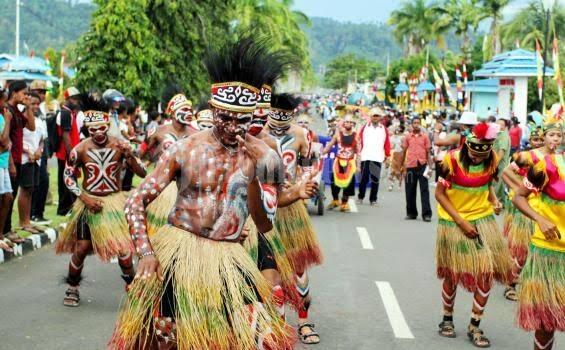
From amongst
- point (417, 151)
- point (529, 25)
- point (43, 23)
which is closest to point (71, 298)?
point (417, 151)

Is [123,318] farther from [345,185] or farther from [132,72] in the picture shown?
[132,72]

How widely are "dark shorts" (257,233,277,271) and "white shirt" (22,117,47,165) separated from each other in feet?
22.5

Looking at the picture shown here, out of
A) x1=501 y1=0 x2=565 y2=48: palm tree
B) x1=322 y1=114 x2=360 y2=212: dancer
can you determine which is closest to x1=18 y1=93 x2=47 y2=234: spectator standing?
x1=322 y1=114 x2=360 y2=212: dancer

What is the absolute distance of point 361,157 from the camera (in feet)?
62.1

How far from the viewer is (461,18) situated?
78.3m

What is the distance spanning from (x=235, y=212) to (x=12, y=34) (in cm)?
14370

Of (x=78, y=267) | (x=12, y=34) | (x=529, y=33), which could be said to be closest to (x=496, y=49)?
(x=529, y=33)

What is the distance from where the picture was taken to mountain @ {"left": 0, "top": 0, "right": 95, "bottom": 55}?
461 ft

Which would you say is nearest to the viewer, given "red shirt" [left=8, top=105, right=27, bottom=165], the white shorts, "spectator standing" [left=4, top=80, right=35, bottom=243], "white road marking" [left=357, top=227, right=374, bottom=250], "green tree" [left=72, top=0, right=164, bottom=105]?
the white shorts

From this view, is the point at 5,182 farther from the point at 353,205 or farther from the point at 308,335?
the point at 353,205

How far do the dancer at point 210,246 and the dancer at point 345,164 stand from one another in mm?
12402

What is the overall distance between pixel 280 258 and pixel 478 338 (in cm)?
198

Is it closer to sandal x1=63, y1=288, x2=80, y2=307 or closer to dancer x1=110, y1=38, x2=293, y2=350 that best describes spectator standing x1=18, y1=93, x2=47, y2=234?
sandal x1=63, y1=288, x2=80, y2=307

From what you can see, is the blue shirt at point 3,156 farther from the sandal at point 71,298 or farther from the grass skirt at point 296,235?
the grass skirt at point 296,235
